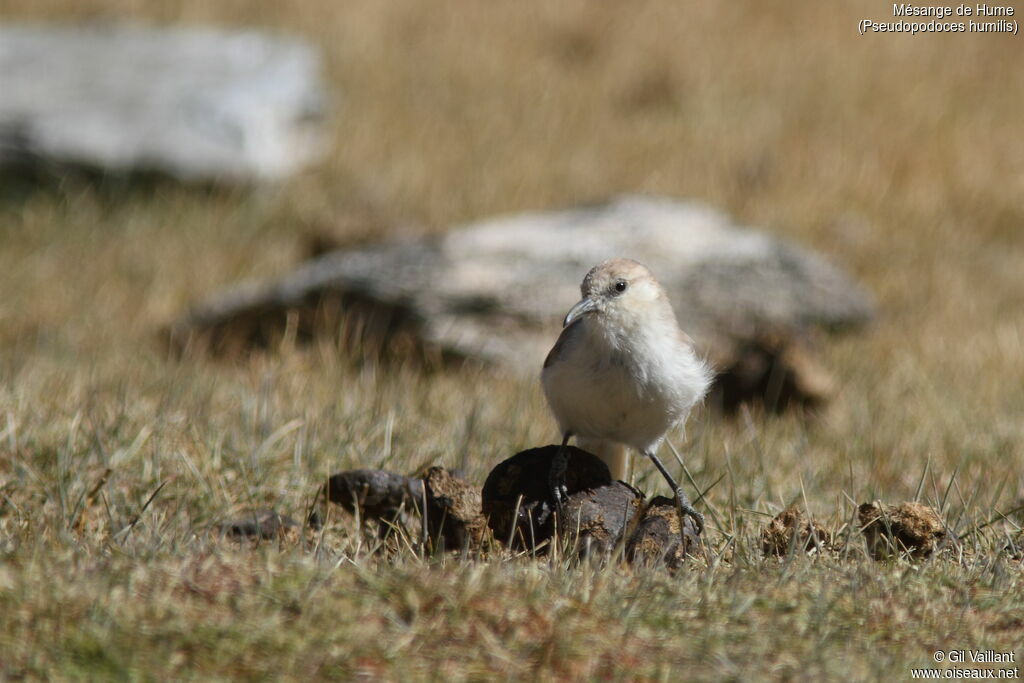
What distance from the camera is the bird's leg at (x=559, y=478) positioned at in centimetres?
414

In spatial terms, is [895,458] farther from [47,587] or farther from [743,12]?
[743,12]

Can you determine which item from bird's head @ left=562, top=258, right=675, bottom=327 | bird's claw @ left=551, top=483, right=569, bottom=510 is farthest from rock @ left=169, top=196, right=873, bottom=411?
bird's claw @ left=551, top=483, right=569, bottom=510

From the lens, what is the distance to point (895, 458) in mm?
6156

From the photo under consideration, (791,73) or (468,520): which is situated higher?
(791,73)

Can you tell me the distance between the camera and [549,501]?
165 inches

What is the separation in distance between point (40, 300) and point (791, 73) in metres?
7.41

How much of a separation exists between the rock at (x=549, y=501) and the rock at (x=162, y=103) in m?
7.16

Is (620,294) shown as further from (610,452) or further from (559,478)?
(559,478)

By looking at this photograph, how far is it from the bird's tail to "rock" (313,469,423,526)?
640 mm

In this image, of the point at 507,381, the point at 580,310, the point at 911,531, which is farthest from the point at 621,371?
the point at 507,381

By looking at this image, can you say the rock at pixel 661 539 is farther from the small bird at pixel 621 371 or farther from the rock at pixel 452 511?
the rock at pixel 452 511

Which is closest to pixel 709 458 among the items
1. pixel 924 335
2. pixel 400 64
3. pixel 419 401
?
pixel 419 401

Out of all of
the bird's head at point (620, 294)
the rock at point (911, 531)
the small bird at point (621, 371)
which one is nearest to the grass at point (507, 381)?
the rock at point (911, 531)

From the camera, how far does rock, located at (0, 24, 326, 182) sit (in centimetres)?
1073
